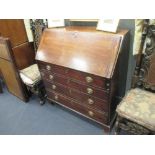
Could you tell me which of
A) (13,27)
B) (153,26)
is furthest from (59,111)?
(153,26)

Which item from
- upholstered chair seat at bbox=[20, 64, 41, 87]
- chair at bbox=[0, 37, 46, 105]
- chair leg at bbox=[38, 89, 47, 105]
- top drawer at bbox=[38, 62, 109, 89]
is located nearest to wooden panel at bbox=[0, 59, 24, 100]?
chair at bbox=[0, 37, 46, 105]

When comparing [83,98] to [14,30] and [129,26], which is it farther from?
[14,30]

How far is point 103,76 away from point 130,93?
0.41 m

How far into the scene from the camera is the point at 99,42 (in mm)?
1486

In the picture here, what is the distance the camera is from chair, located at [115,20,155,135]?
4.43 ft

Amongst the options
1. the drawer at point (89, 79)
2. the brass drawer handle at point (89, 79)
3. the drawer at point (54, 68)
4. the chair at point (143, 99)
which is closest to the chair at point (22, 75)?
the drawer at point (54, 68)

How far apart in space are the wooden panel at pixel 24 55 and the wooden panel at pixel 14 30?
76 millimetres

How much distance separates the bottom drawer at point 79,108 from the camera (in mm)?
1720

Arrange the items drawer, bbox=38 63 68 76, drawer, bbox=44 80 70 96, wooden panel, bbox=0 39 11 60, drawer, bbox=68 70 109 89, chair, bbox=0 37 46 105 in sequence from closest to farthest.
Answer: drawer, bbox=68 70 109 89, drawer, bbox=38 63 68 76, drawer, bbox=44 80 70 96, wooden panel, bbox=0 39 11 60, chair, bbox=0 37 46 105

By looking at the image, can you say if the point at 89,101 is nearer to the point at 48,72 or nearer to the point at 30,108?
the point at 48,72

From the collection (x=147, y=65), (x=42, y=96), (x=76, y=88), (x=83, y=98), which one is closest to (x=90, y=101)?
(x=83, y=98)

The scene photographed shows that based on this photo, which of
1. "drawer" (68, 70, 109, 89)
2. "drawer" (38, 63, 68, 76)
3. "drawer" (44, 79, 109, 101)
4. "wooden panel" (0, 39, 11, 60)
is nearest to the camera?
"drawer" (68, 70, 109, 89)

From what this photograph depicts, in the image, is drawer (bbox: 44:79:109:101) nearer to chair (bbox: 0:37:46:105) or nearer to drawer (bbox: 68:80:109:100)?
drawer (bbox: 68:80:109:100)

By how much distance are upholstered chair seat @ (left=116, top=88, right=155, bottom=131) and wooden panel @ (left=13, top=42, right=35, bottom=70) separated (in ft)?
5.30
